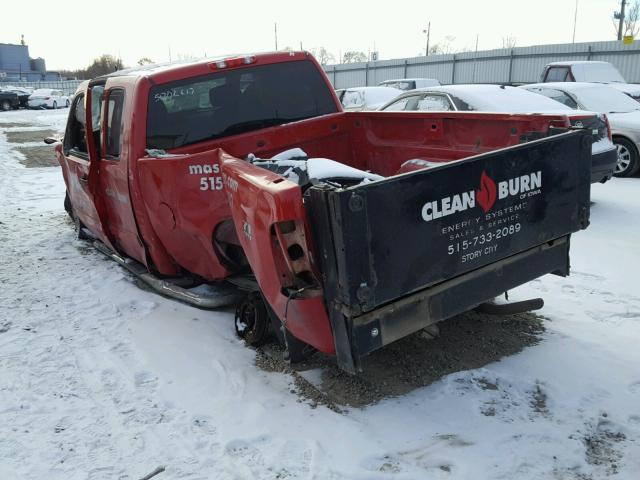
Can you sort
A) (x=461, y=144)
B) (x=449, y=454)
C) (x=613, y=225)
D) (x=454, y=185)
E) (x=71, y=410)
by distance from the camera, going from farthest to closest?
(x=613, y=225), (x=461, y=144), (x=71, y=410), (x=454, y=185), (x=449, y=454)

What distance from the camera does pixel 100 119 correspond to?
223 inches

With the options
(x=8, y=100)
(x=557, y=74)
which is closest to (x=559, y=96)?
(x=557, y=74)

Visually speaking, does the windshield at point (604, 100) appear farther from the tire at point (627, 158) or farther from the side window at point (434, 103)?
the side window at point (434, 103)

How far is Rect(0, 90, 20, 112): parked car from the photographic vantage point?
40781 mm

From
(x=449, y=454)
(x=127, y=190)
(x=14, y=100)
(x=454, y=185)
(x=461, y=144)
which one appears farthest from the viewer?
(x=14, y=100)

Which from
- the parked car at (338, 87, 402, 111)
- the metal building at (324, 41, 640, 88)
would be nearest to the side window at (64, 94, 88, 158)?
the parked car at (338, 87, 402, 111)

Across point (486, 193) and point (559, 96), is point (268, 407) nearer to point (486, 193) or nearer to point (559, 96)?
point (486, 193)

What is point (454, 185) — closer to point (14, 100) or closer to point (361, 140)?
point (361, 140)

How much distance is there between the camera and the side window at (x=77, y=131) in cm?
627

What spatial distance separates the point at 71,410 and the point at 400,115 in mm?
3381

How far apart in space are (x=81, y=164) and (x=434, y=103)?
5715 millimetres

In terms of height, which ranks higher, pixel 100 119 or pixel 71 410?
pixel 100 119

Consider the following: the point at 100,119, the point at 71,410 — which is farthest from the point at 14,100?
the point at 71,410

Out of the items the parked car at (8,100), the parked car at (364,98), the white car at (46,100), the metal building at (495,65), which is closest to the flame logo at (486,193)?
the parked car at (364,98)
